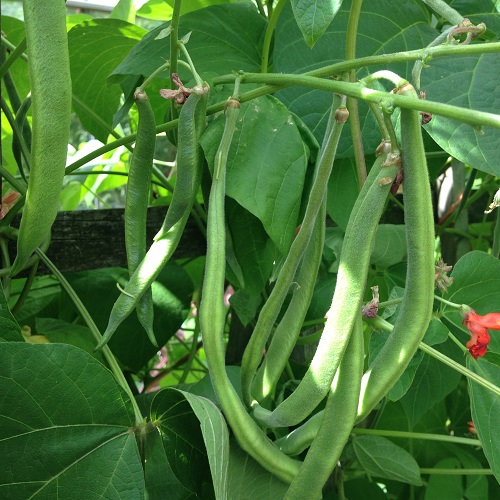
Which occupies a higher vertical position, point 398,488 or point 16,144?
point 16,144

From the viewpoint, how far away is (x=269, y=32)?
75 centimetres

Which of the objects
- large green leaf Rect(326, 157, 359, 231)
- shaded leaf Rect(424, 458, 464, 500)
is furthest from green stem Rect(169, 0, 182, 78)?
shaded leaf Rect(424, 458, 464, 500)

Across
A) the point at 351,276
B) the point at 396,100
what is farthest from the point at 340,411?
the point at 396,100

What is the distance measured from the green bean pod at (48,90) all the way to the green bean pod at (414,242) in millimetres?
211

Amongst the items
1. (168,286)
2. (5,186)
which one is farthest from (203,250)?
(5,186)

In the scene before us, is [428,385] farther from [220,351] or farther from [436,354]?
[220,351]

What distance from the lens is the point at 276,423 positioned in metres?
0.49

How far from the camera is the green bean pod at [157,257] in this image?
1.85ft

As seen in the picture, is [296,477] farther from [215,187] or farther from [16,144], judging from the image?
[16,144]

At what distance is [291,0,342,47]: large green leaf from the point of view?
50 cm

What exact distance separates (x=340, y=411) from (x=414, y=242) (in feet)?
0.39

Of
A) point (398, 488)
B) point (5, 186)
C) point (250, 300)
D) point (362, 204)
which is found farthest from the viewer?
point (398, 488)

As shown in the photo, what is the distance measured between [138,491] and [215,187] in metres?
0.24

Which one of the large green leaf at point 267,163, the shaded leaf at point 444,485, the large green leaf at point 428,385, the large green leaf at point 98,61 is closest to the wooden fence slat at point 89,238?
the large green leaf at point 98,61
